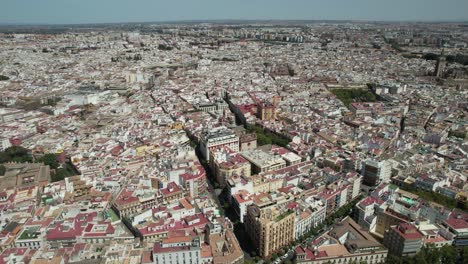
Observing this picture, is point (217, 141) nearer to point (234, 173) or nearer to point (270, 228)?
point (234, 173)

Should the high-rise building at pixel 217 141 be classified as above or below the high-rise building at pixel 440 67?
below

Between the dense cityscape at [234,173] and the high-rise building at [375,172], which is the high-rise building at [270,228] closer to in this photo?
the dense cityscape at [234,173]

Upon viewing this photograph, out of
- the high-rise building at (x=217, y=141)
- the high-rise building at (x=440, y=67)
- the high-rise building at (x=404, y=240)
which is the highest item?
the high-rise building at (x=440, y=67)

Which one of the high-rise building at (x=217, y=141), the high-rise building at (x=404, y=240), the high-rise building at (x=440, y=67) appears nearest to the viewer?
the high-rise building at (x=404, y=240)

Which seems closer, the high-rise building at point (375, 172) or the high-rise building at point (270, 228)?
the high-rise building at point (270, 228)

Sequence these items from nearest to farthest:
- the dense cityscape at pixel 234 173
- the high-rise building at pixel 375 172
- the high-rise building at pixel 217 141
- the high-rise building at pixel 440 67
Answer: the dense cityscape at pixel 234 173
the high-rise building at pixel 375 172
the high-rise building at pixel 217 141
the high-rise building at pixel 440 67

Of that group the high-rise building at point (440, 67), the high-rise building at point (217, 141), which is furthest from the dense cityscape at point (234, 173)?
the high-rise building at point (440, 67)

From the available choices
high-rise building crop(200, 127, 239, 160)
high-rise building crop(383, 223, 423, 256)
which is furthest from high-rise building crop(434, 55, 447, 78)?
high-rise building crop(383, 223, 423, 256)

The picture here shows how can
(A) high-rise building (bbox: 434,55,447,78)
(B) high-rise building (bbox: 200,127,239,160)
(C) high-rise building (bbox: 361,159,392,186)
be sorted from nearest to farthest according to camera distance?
(C) high-rise building (bbox: 361,159,392,186), (B) high-rise building (bbox: 200,127,239,160), (A) high-rise building (bbox: 434,55,447,78)

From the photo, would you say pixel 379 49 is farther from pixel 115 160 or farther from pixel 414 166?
pixel 115 160

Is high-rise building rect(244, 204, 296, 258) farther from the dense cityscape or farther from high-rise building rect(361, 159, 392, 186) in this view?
high-rise building rect(361, 159, 392, 186)
